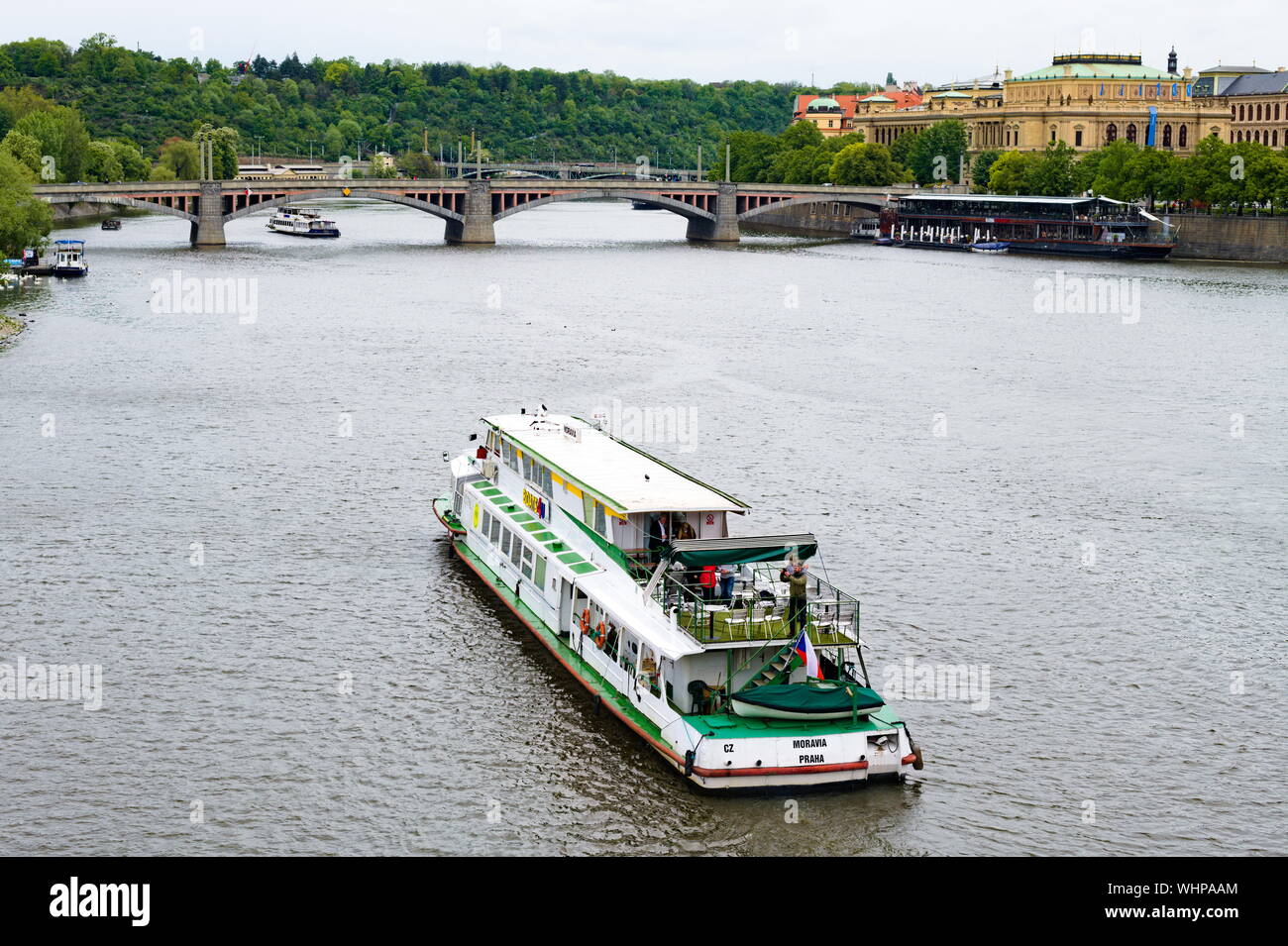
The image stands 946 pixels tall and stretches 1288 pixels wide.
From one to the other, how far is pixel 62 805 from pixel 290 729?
4035 mm

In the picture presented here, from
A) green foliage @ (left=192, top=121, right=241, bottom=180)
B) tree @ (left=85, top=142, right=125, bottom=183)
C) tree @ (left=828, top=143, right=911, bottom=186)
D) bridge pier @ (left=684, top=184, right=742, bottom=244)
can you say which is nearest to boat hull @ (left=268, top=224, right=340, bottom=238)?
tree @ (left=85, top=142, right=125, bottom=183)

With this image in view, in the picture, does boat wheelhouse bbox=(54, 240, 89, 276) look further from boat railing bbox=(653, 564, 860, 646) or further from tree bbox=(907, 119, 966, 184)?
tree bbox=(907, 119, 966, 184)

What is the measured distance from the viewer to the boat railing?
26.6 meters

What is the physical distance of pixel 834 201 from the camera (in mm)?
158000

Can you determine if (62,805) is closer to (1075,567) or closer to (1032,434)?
(1075,567)

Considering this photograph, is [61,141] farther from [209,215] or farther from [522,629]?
[522,629]

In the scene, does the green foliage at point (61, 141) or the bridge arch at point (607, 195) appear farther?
the green foliage at point (61, 141)

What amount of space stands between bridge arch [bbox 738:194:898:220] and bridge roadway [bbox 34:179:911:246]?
0.09 metres

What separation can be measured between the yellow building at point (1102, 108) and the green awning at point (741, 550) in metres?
166

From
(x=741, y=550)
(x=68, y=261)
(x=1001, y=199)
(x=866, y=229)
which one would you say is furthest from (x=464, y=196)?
(x=741, y=550)

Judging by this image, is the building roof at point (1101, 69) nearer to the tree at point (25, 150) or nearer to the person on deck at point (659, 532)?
the tree at point (25, 150)

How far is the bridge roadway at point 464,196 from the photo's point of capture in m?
121

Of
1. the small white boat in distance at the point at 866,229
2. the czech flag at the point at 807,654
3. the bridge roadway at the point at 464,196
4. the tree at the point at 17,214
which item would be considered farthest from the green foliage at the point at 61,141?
the czech flag at the point at 807,654

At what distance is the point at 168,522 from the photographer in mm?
40656
